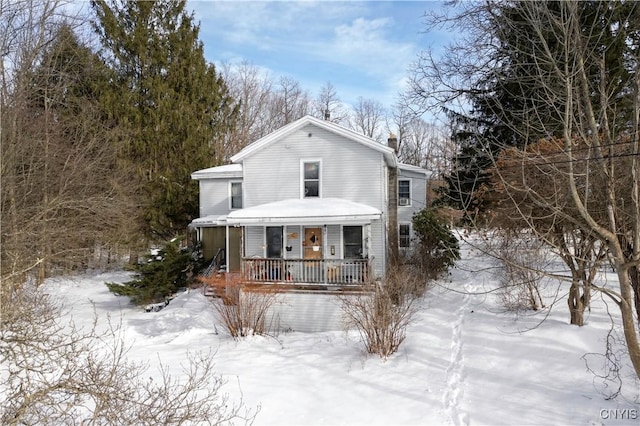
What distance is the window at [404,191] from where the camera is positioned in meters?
19.9

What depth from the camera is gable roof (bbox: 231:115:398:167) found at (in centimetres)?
1384

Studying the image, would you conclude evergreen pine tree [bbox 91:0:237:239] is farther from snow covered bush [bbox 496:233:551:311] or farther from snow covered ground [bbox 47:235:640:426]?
snow covered bush [bbox 496:233:551:311]

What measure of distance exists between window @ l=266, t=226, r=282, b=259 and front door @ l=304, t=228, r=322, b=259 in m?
1.03

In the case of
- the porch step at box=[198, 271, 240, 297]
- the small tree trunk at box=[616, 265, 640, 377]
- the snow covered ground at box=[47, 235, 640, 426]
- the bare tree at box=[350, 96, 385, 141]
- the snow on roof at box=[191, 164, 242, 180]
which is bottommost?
the snow covered ground at box=[47, 235, 640, 426]

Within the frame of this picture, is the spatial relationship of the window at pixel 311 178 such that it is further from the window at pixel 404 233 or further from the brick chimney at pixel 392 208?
the window at pixel 404 233

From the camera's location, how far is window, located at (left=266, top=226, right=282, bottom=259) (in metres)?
14.9

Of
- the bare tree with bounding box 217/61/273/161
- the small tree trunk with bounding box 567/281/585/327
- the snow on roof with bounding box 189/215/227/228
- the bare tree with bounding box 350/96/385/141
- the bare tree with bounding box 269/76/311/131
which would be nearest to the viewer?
the small tree trunk with bounding box 567/281/585/327

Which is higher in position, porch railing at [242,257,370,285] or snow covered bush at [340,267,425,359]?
porch railing at [242,257,370,285]

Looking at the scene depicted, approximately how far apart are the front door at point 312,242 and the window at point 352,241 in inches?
38.5

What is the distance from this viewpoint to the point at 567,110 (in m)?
5.16

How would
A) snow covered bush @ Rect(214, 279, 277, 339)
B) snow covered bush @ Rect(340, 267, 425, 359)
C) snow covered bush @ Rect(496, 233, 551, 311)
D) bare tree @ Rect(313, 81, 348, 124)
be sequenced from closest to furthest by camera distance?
snow covered bush @ Rect(340, 267, 425, 359) → snow covered bush @ Rect(496, 233, 551, 311) → snow covered bush @ Rect(214, 279, 277, 339) → bare tree @ Rect(313, 81, 348, 124)

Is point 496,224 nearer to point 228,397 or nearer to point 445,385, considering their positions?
point 445,385

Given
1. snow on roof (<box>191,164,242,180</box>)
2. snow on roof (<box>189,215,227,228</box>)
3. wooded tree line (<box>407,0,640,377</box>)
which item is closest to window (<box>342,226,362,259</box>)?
snow on roof (<box>189,215,227,228</box>)

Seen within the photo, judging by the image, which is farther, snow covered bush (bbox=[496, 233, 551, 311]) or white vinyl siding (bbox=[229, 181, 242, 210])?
white vinyl siding (bbox=[229, 181, 242, 210])
